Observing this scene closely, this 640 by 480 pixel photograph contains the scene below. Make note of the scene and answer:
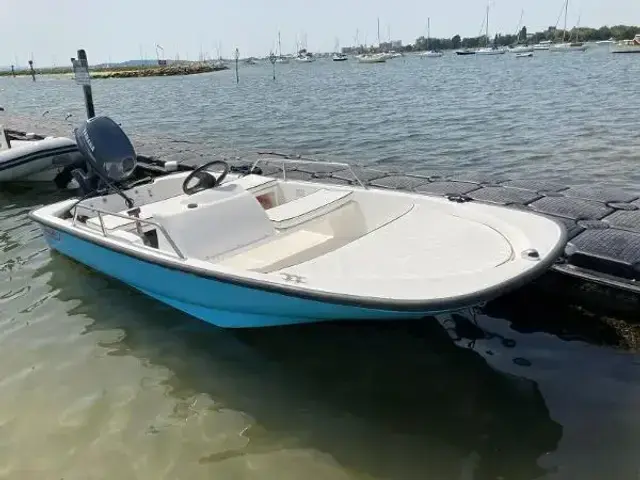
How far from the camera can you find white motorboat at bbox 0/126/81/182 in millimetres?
11438

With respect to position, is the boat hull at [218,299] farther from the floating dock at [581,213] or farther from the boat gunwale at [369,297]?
the floating dock at [581,213]

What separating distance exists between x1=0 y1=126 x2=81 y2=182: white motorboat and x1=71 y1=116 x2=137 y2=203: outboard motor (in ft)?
14.2

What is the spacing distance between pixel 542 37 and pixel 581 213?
141599mm

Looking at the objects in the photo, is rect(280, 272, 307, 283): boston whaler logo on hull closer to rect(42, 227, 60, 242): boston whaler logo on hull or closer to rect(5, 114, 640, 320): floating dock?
rect(5, 114, 640, 320): floating dock

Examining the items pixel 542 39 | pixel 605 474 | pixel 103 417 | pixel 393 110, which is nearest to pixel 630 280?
pixel 605 474

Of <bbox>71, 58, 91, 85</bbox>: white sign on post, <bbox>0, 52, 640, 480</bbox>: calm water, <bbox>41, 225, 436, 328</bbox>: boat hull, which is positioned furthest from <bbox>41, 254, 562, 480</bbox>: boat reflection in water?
<bbox>71, 58, 91, 85</bbox>: white sign on post

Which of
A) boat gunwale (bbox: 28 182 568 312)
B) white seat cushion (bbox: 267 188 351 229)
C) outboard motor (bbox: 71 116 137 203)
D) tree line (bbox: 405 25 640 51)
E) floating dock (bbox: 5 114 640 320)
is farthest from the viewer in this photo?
tree line (bbox: 405 25 640 51)

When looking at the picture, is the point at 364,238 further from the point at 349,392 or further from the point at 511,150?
the point at 511,150

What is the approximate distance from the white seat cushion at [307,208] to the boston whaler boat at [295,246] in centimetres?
1

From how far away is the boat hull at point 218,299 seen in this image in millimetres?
4312

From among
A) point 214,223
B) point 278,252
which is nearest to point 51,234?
point 214,223

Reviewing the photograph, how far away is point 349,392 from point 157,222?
2.34 m

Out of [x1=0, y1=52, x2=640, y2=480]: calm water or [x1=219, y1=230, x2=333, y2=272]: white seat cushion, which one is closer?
[x1=0, y1=52, x2=640, y2=480]: calm water

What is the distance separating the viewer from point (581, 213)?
655 cm
